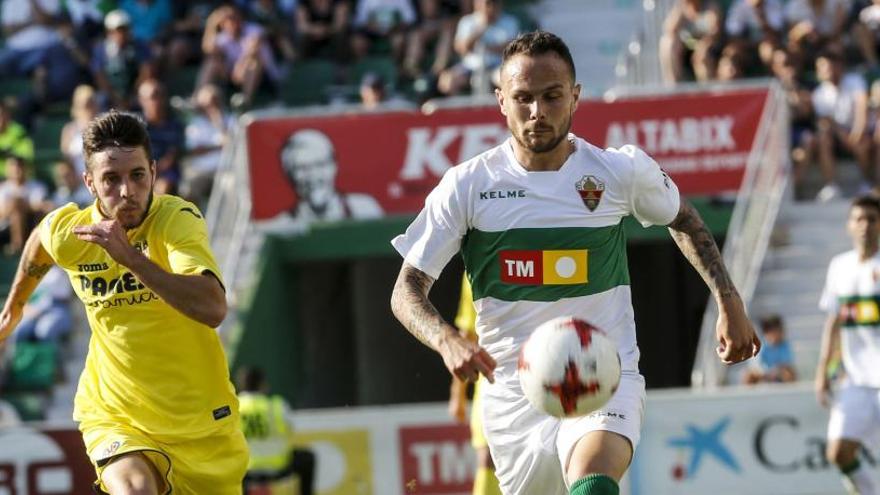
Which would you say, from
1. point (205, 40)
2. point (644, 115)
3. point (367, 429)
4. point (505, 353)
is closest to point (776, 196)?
point (644, 115)

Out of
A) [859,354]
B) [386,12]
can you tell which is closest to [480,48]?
[386,12]

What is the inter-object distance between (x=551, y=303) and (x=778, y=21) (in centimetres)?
1270

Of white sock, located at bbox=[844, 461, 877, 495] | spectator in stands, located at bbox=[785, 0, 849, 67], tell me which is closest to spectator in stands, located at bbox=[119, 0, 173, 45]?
spectator in stands, located at bbox=[785, 0, 849, 67]

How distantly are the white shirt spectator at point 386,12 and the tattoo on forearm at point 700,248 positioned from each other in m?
12.9

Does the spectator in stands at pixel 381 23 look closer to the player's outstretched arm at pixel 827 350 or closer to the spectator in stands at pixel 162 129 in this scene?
the spectator in stands at pixel 162 129

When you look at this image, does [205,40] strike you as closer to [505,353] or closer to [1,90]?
[1,90]

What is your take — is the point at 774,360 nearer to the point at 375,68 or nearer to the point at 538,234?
the point at 375,68

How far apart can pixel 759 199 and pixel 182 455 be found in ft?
35.8

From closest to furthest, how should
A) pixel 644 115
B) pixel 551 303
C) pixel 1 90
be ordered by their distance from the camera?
pixel 551 303 < pixel 644 115 < pixel 1 90

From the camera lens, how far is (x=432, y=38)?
19.8 metres

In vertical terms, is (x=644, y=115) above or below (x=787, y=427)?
above

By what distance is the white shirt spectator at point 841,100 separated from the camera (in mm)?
17906

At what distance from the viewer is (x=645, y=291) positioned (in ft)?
66.2

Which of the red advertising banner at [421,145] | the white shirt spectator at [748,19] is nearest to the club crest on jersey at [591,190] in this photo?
the red advertising banner at [421,145]
